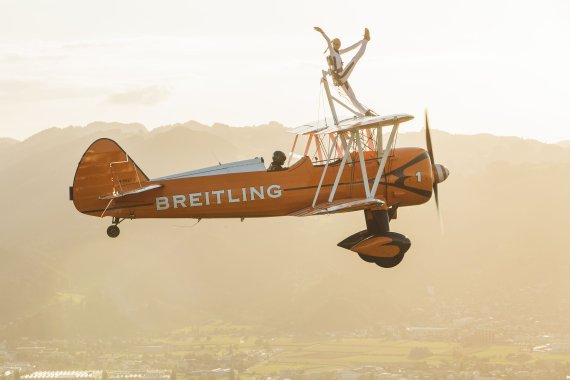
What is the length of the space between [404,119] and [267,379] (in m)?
83.8

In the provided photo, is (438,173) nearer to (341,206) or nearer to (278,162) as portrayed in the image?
(341,206)

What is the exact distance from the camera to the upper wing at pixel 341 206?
82.2 feet

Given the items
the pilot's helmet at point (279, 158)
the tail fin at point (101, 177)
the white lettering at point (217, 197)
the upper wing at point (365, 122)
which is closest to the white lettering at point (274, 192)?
the white lettering at point (217, 197)

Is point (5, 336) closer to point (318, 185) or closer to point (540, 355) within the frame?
point (540, 355)

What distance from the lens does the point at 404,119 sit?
2573 centimetres

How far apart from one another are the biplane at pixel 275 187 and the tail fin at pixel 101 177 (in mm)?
27

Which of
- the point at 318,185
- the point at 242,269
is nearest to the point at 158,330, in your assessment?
the point at 242,269

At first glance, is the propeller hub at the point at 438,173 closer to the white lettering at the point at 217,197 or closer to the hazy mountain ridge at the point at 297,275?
the white lettering at the point at 217,197

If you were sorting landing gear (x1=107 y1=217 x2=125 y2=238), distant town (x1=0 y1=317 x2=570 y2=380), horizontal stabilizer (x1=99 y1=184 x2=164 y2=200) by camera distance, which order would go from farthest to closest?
distant town (x1=0 y1=317 x2=570 y2=380), landing gear (x1=107 y1=217 x2=125 y2=238), horizontal stabilizer (x1=99 y1=184 x2=164 y2=200)

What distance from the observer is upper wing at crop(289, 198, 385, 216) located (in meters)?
25.1

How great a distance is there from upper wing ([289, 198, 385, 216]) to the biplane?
23 cm

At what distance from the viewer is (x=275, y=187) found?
89.6 ft

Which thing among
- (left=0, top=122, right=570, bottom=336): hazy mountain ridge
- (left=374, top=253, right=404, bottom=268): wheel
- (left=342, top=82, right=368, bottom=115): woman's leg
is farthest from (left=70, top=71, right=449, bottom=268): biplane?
(left=0, top=122, right=570, bottom=336): hazy mountain ridge

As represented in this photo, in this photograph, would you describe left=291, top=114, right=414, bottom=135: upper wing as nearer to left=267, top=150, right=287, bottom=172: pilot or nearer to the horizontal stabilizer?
left=267, top=150, right=287, bottom=172: pilot
